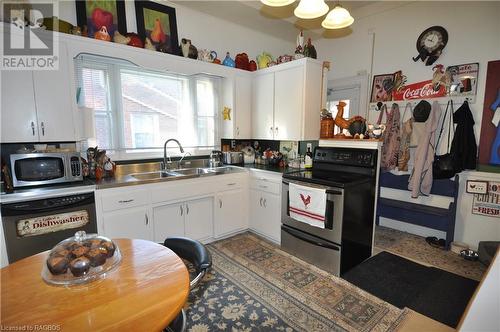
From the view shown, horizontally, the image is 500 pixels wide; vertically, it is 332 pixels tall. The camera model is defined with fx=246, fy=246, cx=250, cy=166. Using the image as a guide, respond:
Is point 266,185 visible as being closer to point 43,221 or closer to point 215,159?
point 215,159

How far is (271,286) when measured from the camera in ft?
7.28

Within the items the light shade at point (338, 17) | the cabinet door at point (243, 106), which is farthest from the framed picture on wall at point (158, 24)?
the light shade at point (338, 17)

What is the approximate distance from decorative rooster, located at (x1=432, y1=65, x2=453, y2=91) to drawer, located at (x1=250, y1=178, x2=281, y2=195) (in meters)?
2.40

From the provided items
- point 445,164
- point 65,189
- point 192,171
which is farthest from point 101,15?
point 445,164

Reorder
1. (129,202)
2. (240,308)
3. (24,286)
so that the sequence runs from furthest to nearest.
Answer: (129,202) → (240,308) → (24,286)

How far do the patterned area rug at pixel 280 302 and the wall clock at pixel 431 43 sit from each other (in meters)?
3.00

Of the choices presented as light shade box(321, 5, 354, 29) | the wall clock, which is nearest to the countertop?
light shade box(321, 5, 354, 29)

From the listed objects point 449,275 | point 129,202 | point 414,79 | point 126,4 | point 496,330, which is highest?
point 126,4

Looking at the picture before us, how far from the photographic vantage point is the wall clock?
3072mm

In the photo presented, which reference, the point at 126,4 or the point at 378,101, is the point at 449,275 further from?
the point at 126,4

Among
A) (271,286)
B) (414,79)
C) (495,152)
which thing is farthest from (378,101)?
(271,286)

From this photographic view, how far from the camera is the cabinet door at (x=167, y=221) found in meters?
2.62

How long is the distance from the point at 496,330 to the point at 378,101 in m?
3.19

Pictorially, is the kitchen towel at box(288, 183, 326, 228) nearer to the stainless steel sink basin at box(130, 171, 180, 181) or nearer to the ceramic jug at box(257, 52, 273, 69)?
the stainless steel sink basin at box(130, 171, 180, 181)
